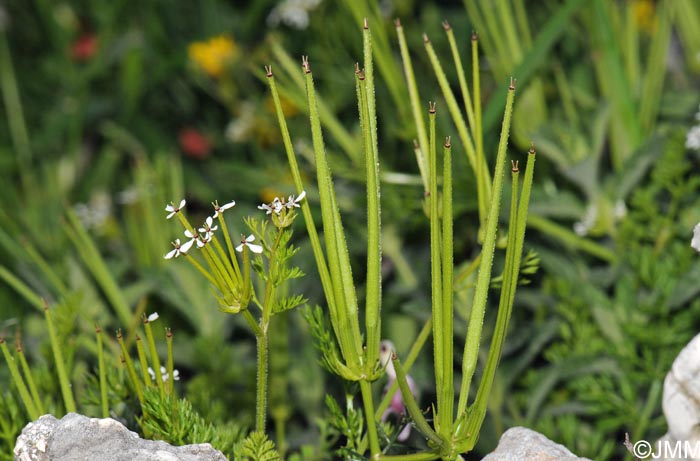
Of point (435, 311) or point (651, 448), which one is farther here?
point (651, 448)

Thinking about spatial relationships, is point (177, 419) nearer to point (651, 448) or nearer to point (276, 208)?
point (276, 208)

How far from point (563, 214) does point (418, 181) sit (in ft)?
0.68

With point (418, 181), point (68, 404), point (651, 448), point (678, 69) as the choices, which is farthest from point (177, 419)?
point (678, 69)

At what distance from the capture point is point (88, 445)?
681mm

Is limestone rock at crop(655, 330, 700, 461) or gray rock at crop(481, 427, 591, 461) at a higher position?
limestone rock at crop(655, 330, 700, 461)

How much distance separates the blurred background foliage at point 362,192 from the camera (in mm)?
1029

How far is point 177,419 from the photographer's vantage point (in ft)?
2.42

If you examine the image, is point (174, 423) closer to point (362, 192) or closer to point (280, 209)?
point (280, 209)

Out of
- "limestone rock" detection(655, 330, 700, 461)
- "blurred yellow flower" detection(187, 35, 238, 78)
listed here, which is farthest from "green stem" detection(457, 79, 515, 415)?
"blurred yellow flower" detection(187, 35, 238, 78)

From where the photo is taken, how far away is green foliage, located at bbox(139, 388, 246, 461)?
2.34ft

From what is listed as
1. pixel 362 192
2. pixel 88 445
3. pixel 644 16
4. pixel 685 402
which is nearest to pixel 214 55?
pixel 362 192

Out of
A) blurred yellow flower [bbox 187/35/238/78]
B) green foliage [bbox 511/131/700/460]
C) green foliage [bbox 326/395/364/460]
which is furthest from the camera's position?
blurred yellow flower [bbox 187/35/238/78]

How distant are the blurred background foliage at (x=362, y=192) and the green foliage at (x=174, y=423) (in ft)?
0.35

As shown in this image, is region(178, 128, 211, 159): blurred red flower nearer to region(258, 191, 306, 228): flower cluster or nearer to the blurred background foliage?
the blurred background foliage
